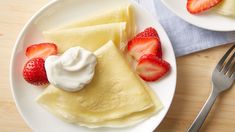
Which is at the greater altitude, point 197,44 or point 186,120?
point 197,44

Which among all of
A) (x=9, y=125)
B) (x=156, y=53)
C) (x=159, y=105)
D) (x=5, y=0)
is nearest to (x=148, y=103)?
(x=159, y=105)

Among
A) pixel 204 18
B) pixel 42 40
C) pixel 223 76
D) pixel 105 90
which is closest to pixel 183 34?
pixel 204 18

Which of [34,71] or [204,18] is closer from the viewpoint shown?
[34,71]

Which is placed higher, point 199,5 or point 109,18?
point 109,18

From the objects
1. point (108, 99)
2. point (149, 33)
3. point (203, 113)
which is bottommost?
point (203, 113)

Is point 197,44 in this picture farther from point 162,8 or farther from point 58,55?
point 58,55

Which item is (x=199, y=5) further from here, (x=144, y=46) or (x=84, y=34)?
(x=84, y=34)
